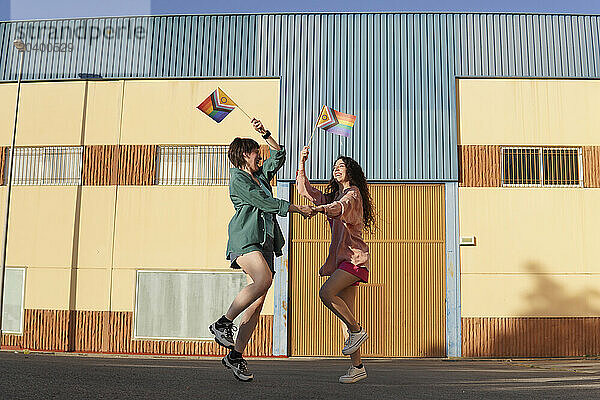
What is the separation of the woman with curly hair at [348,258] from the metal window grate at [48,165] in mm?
12271

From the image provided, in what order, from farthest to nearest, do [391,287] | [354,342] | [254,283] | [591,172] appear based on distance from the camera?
1. [591,172]
2. [391,287]
3. [354,342]
4. [254,283]

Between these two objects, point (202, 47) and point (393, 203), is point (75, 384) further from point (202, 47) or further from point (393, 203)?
point (202, 47)

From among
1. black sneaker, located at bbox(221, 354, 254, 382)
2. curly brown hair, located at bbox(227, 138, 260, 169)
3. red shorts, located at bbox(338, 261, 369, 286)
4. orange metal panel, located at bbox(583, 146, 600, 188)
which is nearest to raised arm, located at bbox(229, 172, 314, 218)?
curly brown hair, located at bbox(227, 138, 260, 169)

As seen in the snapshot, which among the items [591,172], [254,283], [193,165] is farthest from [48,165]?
[591,172]

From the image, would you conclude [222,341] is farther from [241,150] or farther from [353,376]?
[241,150]

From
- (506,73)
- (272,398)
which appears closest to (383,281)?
(506,73)

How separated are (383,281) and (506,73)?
6.22m

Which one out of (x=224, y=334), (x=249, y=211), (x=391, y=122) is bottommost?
(x=224, y=334)

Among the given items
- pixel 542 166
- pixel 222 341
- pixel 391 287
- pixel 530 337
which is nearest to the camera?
pixel 222 341

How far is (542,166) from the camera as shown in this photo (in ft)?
53.8

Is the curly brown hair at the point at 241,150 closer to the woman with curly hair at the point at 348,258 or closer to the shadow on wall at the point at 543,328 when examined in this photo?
the woman with curly hair at the point at 348,258

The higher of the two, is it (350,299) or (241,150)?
(241,150)

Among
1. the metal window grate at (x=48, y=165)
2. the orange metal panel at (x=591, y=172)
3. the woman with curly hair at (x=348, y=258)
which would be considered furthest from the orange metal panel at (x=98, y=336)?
the woman with curly hair at (x=348, y=258)

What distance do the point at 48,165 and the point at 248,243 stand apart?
13242mm
